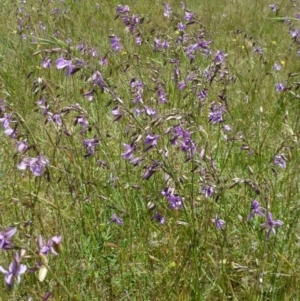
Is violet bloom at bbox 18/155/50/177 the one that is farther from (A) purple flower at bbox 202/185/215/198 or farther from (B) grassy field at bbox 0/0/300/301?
(A) purple flower at bbox 202/185/215/198

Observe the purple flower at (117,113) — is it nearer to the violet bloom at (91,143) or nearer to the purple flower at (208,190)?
the violet bloom at (91,143)

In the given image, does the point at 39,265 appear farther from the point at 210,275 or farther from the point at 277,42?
the point at 277,42

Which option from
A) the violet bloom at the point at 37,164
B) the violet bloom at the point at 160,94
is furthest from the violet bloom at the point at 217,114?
the violet bloom at the point at 37,164

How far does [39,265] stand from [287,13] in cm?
545

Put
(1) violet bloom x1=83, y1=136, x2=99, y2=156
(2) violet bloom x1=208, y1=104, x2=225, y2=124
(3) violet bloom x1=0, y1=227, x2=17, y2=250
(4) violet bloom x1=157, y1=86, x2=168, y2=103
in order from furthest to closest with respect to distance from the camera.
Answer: (4) violet bloom x1=157, y1=86, x2=168, y2=103 → (2) violet bloom x1=208, y1=104, x2=225, y2=124 → (1) violet bloom x1=83, y1=136, x2=99, y2=156 → (3) violet bloom x1=0, y1=227, x2=17, y2=250

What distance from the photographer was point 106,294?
6.30 ft

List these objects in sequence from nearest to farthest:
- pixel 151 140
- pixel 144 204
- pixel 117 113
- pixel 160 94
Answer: pixel 151 140 < pixel 117 113 < pixel 144 204 < pixel 160 94

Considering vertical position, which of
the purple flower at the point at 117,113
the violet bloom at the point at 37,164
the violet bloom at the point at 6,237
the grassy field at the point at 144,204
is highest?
the violet bloom at the point at 6,237

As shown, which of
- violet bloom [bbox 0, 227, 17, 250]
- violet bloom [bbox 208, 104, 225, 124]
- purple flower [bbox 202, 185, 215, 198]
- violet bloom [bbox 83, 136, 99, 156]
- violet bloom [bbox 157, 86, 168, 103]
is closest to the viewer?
violet bloom [bbox 0, 227, 17, 250]

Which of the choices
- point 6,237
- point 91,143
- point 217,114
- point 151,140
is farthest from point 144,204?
point 6,237

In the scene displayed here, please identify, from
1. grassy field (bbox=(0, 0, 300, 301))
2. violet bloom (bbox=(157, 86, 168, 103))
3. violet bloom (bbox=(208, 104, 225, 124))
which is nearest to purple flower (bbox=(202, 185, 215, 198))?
grassy field (bbox=(0, 0, 300, 301))

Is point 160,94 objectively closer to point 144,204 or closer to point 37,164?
point 144,204

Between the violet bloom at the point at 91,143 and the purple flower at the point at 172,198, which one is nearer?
the purple flower at the point at 172,198

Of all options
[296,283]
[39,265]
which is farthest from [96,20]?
[39,265]
